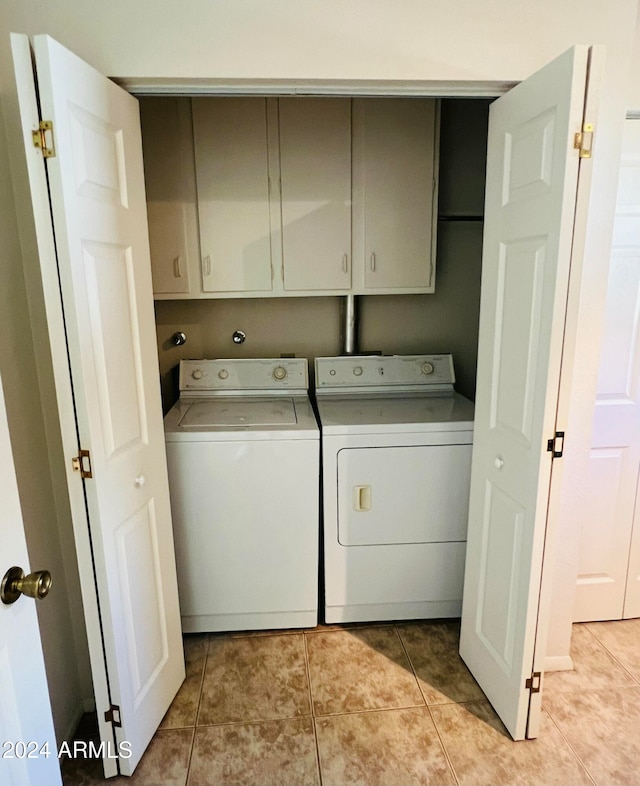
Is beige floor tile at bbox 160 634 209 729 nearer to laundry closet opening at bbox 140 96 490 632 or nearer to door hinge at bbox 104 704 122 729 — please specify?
laundry closet opening at bbox 140 96 490 632

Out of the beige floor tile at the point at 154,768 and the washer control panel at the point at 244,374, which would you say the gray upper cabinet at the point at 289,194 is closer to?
the washer control panel at the point at 244,374

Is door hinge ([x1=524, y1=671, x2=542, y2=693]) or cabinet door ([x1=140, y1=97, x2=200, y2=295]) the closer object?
door hinge ([x1=524, y1=671, x2=542, y2=693])

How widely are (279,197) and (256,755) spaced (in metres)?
2.13

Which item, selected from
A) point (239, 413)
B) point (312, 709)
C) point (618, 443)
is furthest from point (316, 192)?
point (312, 709)

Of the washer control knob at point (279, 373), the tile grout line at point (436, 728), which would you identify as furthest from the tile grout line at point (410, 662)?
the washer control knob at point (279, 373)

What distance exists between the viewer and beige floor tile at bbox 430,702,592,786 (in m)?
1.57

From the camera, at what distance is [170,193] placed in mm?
2262

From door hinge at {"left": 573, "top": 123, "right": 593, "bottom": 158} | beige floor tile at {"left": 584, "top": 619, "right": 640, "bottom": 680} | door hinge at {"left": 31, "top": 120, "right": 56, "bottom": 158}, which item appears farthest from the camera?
beige floor tile at {"left": 584, "top": 619, "right": 640, "bottom": 680}

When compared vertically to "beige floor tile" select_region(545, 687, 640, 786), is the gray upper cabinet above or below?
above

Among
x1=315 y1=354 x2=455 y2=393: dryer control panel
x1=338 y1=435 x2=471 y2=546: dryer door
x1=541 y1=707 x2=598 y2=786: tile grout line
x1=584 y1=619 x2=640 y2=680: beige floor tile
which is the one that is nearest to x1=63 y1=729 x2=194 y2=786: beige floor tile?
x1=338 y1=435 x2=471 y2=546: dryer door

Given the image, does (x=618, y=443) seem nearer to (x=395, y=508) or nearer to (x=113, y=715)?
(x=395, y=508)

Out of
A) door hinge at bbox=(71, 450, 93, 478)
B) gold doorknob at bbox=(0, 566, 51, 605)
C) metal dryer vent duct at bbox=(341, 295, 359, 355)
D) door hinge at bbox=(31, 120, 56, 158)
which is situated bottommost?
gold doorknob at bbox=(0, 566, 51, 605)

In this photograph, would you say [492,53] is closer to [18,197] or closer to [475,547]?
[18,197]

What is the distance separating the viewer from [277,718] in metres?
1.82
